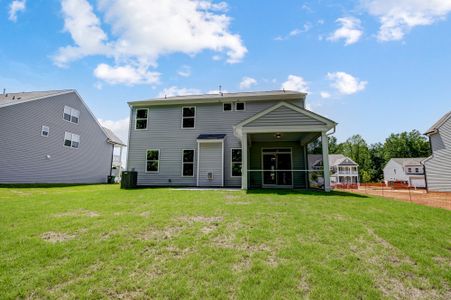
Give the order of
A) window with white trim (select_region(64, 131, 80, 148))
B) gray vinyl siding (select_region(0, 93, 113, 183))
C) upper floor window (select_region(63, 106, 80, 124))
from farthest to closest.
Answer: upper floor window (select_region(63, 106, 80, 124)), window with white trim (select_region(64, 131, 80, 148)), gray vinyl siding (select_region(0, 93, 113, 183))

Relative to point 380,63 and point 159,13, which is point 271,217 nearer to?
point 159,13

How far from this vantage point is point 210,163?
45.8ft

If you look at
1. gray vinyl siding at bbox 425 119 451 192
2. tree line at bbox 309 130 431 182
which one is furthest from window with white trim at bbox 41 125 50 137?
tree line at bbox 309 130 431 182

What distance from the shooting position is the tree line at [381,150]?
63.7 meters

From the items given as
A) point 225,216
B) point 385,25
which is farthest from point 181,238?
point 385,25

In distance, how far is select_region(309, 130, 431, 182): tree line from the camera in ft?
209

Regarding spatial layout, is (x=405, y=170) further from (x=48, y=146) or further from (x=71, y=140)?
(x=48, y=146)

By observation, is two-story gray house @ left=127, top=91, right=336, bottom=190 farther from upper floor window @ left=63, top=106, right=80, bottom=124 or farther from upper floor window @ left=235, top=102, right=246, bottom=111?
upper floor window @ left=63, top=106, right=80, bottom=124

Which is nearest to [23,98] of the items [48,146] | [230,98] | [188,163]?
[48,146]

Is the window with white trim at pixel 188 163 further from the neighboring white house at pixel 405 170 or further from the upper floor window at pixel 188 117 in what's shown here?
the neighboring white house at pixel 405 170

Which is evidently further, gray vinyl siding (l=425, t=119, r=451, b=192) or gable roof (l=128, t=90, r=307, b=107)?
gray vinyl siding (l=425, t=119, r=451, b=192)

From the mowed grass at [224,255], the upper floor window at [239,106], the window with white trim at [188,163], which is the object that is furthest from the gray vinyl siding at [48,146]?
the upper floor window at [239,106]

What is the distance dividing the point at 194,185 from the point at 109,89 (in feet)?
27.4

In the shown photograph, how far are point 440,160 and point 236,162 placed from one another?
17374 millimetres
